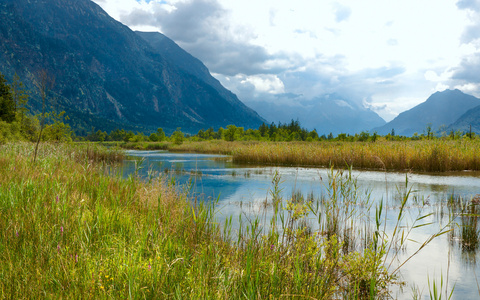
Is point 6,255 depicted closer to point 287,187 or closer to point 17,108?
point 287,187

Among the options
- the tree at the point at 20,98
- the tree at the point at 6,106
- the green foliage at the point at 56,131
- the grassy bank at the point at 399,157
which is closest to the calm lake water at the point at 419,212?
the grassy bank at the point at 399,157

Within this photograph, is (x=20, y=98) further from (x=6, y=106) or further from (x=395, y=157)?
(x=395, y=157)

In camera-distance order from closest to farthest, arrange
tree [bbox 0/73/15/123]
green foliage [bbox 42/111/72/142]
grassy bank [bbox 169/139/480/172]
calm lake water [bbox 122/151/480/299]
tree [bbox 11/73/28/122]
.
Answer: calm lake water [bbox 122/151/480/299], grassy bank [bbox 169/139/480/172], green foliage [bbox 42/111/72/142], tree [bbox 0/73/15/123], tree [bbox 11/73/28/122]

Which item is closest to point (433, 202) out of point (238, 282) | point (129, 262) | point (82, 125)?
point (238, 282)

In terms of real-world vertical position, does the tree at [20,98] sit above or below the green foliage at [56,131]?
above

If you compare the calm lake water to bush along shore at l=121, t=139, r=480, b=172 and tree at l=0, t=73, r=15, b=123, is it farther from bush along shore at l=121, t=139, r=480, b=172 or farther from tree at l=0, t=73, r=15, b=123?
tree at l=0, t=73, r=15, b=123

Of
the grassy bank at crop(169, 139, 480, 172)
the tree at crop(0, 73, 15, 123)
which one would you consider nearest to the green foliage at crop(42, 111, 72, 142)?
the tree at crop(0, 73, 15, 123)

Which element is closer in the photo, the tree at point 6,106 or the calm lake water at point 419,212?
the calm lake water at point 419,212

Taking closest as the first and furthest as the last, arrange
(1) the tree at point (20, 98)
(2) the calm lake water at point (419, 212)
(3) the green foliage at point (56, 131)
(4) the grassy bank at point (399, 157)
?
(2) the calm lake water at point (419, 212) → (4) the grassy bank at point (399, 157) → (3) the green foliage at point (56, 131) → (1) the tree at point (20, 98)

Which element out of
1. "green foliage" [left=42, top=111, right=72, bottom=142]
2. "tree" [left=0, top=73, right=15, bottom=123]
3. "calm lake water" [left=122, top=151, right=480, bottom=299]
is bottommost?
"calm lake water" [left=122, top=151, right=480, bottom=299]

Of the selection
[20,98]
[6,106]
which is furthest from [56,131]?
[20,98]

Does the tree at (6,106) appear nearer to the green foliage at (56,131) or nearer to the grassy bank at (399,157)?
the green foliage at (56,131)

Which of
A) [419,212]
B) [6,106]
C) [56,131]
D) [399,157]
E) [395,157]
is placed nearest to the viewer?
[419,212]

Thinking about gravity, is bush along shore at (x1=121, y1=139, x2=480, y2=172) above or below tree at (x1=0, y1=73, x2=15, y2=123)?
below
